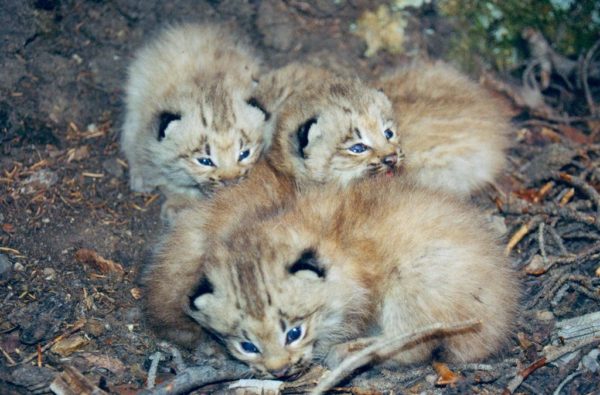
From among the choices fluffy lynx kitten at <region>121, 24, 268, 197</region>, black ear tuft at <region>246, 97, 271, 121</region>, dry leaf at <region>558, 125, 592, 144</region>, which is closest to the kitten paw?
fluffy lynx kitten at <region>121, 24, 268, 197</region>

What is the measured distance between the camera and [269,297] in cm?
402

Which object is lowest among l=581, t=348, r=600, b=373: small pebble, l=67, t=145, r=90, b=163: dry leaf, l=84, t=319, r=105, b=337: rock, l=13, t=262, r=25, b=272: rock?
l=84, t=319, r=105, b=337: rock

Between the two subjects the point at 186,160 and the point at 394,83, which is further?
the point at 394,83

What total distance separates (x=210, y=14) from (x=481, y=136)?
2.86 meters

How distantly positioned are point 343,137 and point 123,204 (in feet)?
6.42

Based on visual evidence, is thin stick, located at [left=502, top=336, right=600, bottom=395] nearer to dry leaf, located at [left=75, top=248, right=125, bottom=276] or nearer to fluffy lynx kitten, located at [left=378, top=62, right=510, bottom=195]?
fluffy lynx kitten, located at [left=378, top=62, right=510, bottom=195]

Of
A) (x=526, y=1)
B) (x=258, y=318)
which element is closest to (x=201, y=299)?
(x=258, y=318)

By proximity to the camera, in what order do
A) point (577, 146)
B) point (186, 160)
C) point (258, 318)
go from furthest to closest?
point (577, 146), point (186, 160), point (258, 318)

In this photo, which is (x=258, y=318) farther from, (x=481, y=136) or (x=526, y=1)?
(x=526, y=1)

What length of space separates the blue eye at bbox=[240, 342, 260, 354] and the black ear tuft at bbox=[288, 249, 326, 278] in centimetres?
54

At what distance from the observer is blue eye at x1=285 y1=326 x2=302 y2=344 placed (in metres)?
4.18

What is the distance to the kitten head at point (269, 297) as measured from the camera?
4035 mm

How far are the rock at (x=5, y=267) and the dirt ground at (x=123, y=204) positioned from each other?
0.02m

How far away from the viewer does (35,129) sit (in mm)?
5859
